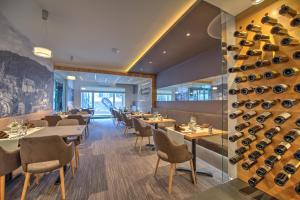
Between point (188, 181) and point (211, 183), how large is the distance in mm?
372

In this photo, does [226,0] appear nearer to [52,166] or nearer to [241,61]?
[241,61]

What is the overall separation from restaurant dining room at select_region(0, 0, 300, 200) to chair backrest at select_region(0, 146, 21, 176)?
0.01m

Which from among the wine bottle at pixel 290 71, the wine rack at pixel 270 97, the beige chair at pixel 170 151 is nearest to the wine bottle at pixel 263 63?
the wine rack at pixel 270 97

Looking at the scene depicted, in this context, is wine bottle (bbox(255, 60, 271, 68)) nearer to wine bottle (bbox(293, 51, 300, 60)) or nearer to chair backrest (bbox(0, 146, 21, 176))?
wine bottle (bbox(293, 51, 300, 60))

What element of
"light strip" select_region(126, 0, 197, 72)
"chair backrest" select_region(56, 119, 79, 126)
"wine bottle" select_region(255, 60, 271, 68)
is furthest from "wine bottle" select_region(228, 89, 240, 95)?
"chair backrest" select_region(56, 119, 79, 126)

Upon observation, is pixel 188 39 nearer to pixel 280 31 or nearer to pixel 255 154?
pixel 280 31

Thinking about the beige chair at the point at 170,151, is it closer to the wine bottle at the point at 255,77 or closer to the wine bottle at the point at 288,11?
the wine bottle at the point at 255,77

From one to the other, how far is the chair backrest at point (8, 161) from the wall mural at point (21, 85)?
1655mm

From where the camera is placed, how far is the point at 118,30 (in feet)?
11.9

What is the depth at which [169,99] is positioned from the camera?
24.1 ft

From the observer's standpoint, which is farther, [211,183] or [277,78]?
[211,183]

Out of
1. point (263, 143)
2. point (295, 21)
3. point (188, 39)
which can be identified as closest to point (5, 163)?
point (263, 143)

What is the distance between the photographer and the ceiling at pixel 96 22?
267 centimetres

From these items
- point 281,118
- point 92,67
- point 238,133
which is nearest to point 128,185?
point 238,133
